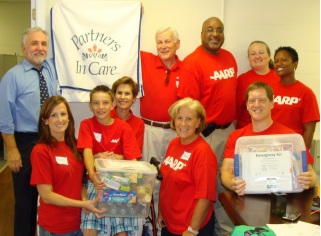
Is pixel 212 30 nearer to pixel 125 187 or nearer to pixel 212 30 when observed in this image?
pixel 212 30

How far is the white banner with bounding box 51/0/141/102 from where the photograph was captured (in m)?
3.32

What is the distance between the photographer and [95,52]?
339 cm

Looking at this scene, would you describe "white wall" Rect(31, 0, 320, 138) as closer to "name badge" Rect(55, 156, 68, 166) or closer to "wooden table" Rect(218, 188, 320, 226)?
"name badge" Rect(55, 156, 68, 166)

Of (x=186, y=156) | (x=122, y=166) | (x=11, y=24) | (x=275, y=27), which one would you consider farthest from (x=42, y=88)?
(x=11, y=24)

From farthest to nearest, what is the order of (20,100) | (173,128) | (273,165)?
(20,100) → (173,128) → (273,165)

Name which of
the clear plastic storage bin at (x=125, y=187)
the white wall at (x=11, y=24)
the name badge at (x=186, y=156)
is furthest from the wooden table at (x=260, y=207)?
the white wall at (x=11, y=24)

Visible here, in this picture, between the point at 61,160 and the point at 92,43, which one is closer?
the point at 61,160

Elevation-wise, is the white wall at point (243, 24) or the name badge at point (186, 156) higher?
the white wall at point (243, 24)

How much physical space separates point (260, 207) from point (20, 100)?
75.4 inches

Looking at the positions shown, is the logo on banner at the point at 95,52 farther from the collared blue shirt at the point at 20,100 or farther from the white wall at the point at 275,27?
the white wall at the point at 275,27

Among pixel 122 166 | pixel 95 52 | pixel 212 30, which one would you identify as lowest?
pixel 122 166

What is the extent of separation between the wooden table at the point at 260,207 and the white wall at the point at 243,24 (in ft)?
5.88

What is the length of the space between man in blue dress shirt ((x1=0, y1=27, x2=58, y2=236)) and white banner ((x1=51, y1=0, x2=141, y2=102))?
0.48 meters

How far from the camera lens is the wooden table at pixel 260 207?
1722 millimetres
